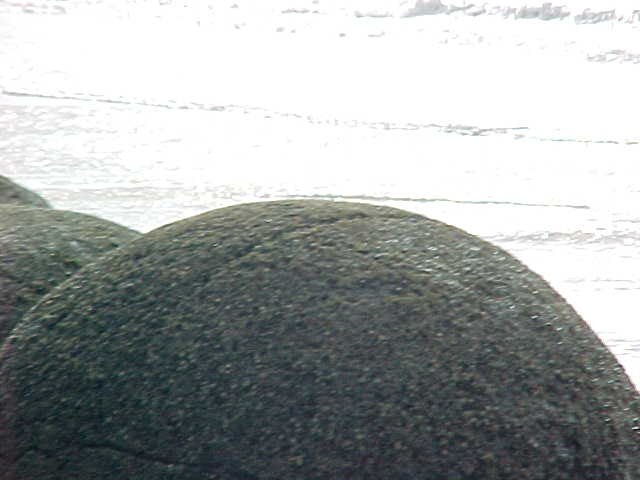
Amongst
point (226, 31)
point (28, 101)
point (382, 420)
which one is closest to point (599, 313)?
point (382, 420)

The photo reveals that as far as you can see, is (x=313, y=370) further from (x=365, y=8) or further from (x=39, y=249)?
(x=365, y=8)

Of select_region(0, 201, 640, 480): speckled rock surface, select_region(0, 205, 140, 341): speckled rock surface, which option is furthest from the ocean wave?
select_region(0, 201, 640, 480): speckled rock surface

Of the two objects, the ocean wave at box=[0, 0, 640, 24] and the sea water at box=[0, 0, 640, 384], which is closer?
the sea water at box=[0, 0, 640, 384]

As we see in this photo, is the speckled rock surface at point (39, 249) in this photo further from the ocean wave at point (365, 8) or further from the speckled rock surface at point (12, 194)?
the ocean wave at point (365, 8)

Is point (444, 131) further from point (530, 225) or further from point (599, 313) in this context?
point (599, 313)

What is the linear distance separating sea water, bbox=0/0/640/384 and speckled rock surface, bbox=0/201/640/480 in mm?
1384

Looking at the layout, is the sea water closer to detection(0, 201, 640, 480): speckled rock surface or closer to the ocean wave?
the ocean wave

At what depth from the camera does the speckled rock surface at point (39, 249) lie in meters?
1.43

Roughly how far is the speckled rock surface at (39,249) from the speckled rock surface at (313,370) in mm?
132

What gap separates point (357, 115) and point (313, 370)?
14.5 feet

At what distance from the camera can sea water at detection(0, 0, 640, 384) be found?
12.7 feet

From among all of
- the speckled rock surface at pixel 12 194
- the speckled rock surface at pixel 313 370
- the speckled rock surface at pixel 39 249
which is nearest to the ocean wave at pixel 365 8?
the speckled rock surface at pixel 12 194

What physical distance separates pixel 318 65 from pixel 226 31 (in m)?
1.09

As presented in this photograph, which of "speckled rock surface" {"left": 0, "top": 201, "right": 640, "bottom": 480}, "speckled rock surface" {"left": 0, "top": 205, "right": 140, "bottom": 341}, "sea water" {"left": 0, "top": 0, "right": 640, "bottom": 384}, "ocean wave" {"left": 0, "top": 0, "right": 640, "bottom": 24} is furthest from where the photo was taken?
"ocean wave" {"left": 0, "top": 0, "right": 640, "bottom": 24}
